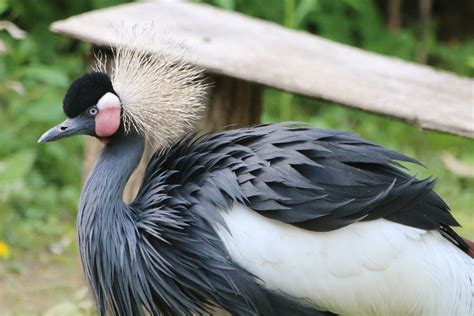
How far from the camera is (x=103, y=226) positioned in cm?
231

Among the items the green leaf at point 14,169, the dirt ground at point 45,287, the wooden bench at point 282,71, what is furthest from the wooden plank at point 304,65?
the dirt ground at point 45,287

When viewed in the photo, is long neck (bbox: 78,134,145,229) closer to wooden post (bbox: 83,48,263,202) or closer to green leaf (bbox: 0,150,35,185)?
wooden post (bbox: 83,48,263,202)

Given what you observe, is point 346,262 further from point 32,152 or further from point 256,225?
point 32,152

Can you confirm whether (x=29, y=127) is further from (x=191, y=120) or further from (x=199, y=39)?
(x=191, y=120)

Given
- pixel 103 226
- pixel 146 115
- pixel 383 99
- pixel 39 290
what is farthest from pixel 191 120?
pixel 39 290

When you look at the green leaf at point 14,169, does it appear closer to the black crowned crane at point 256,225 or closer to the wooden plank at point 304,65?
the wooden plank at point 304,65

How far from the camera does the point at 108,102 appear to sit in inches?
91.4

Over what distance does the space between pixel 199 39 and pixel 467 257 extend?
125 centimetres

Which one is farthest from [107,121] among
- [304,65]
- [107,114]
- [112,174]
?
[304,65]

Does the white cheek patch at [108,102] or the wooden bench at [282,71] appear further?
the wooden bench at [282,71]

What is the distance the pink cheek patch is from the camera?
7.64 ft

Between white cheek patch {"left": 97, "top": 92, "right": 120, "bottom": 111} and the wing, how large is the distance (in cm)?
21

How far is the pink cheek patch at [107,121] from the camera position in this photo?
91.7 inches

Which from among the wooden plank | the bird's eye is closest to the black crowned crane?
the bird's eye
